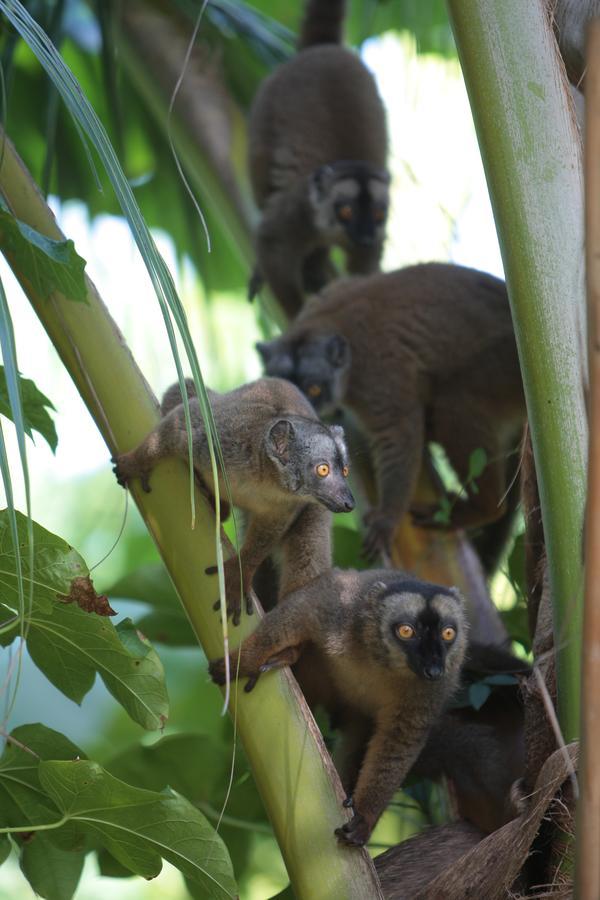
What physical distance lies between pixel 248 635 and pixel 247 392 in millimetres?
1048

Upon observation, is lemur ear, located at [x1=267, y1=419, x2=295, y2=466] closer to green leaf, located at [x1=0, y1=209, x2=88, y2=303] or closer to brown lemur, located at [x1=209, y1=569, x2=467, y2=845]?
brown lemur, located at [x1=209, y1=569, x2=467, y2=845]

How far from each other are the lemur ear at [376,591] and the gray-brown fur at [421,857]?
0.74 m

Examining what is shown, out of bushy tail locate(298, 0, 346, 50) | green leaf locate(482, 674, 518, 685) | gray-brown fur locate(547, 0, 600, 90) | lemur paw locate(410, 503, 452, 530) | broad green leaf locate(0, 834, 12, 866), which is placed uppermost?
bushy tail locate(298, 0, 346, 50)

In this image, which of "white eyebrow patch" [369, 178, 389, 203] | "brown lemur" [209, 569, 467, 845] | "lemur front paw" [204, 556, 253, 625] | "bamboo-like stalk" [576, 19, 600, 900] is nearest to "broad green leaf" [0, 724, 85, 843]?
"lemur front paw" [204, 556, 253, 625]

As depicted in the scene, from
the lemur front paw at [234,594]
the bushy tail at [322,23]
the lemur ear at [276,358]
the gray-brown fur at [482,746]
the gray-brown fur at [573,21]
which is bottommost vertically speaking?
the gray-brown fur at [482,746]

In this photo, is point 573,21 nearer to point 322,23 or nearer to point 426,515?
point 426,515

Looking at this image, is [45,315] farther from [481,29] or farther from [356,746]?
[356,746]

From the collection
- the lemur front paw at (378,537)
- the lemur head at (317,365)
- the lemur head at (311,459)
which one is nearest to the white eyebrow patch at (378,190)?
the lemur head at (317,365)

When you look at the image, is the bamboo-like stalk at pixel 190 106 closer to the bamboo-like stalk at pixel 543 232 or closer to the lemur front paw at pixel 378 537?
the lemur front paw at pixel 378 537

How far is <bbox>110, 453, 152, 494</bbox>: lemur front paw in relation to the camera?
2920 mm

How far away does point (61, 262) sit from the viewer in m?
2.56

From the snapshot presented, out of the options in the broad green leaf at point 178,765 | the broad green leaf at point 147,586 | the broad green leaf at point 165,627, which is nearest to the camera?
the broad green leaf at point 178,765

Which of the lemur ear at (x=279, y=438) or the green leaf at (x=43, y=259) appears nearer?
the green leaf at (x=43, y=259)

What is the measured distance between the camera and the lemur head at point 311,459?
3.43m
